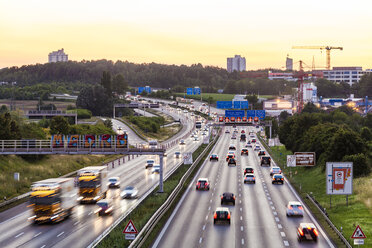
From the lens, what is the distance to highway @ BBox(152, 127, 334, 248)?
3403 cm

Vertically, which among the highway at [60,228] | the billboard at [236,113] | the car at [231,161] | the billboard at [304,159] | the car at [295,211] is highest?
the billboard at [236,113]

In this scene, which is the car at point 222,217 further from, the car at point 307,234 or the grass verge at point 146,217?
the car at point 307,234

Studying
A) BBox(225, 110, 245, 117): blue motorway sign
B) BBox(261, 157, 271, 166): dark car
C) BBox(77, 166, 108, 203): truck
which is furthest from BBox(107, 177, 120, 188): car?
BBox(225, 110, 245, 117): blue motorway sign

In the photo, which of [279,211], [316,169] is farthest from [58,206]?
[316,169]

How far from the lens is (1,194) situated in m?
54.6

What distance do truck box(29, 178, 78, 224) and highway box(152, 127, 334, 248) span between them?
9.31 metres

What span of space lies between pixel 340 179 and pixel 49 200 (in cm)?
2490

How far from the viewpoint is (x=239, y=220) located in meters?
41.7

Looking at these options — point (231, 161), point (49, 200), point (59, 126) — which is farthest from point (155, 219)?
point (59, 126)

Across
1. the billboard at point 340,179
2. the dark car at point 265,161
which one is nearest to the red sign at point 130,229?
the billboard at point 340,179

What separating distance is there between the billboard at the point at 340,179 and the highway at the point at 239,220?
137 inches

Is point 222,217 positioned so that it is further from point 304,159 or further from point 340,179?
point 304,159

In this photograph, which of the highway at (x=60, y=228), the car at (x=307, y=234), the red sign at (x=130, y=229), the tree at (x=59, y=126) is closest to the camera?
the red sign at (x=130, y=229)

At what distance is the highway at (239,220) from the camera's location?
3403cm
